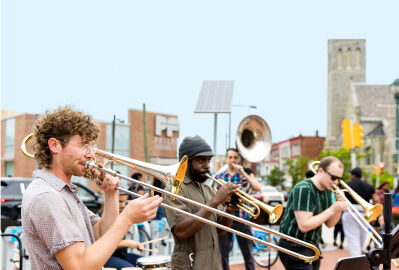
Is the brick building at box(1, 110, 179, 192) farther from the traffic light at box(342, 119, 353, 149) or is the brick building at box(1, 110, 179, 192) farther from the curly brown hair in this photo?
the curly brown hair

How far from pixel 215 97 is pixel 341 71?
94638mm

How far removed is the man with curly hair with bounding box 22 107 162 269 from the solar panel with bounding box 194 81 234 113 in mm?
5539

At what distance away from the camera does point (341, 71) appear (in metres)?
98.2

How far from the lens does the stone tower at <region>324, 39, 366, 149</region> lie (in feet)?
→ 306

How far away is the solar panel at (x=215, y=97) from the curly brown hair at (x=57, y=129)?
18.1 feet

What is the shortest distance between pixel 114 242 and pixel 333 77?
99.6m

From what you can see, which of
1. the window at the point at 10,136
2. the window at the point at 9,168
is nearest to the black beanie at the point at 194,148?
the window at the point at 10,136

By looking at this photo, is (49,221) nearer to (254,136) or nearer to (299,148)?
(254,136)

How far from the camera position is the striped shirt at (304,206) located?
14.3ft

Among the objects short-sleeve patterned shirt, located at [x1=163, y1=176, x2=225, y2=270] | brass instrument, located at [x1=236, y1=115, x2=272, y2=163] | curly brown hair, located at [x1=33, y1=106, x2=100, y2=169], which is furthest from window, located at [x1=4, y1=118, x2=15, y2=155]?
curly brown hair, located at [x1=33, y1=106, x2=100, y2=169]

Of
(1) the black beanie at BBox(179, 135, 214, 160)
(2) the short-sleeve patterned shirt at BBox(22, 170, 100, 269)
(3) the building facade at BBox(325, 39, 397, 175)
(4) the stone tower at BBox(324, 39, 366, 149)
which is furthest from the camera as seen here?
(4) the stone tower at BBox(324, 39, 366, 149)

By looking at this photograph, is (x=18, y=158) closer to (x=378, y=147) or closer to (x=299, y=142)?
(x=378, y=147)

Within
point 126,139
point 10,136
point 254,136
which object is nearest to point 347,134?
point 254,136

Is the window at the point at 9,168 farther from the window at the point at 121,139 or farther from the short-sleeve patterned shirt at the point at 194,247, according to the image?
the short-sleeve patterned shirt at the point at 194,247
